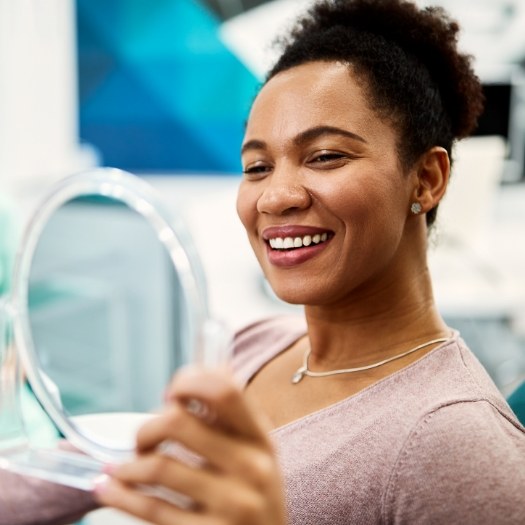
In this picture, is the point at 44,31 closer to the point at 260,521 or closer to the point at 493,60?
the point at 493,60

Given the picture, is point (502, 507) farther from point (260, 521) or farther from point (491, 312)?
point (491, 312)

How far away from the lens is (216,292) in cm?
239

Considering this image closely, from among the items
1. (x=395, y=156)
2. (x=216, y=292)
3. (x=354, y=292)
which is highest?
(x=395, y=156)

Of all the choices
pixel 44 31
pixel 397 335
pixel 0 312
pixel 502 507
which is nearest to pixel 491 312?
pixel 397 335

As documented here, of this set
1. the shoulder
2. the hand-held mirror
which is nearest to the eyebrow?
the shoulder

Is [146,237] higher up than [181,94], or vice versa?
[181,94]

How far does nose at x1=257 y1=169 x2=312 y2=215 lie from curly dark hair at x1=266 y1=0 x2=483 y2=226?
0.12m

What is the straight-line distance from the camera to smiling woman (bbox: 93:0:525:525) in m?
0.64

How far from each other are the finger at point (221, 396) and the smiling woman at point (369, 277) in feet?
0.66

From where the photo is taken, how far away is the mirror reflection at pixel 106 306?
222 centimetres

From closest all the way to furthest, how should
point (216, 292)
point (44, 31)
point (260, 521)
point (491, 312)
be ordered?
point (260, 521), point (491, 312), point (216, 292), point (44, 31)

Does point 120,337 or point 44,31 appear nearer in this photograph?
point 120,337

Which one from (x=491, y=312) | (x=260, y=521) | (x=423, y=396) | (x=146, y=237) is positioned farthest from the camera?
(x=146, y=237)

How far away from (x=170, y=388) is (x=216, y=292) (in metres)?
1.96
